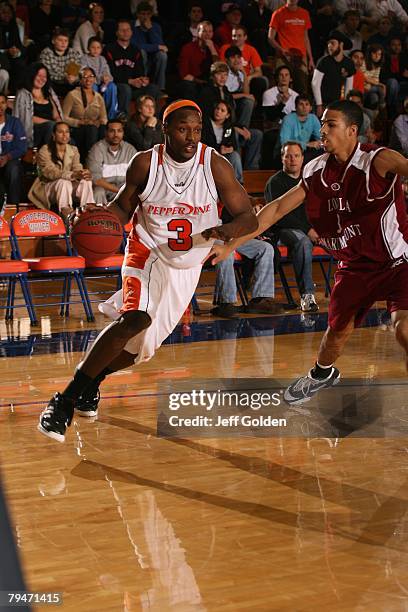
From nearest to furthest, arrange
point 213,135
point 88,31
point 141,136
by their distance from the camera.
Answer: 1. point 213,135
2. point 141,136
3. point 88,31

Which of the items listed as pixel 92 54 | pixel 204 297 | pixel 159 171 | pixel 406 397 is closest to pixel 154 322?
pixel 159 171

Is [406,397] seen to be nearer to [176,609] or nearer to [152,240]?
[152,240]

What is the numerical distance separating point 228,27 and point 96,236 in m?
7.07

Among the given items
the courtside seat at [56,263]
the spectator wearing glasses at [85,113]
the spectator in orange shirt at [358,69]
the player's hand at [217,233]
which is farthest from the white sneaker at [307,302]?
the spectator in orange shirt at [358,69]

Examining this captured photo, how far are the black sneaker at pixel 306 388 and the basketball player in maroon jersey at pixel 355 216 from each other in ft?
1.57

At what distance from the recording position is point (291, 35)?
14734mm

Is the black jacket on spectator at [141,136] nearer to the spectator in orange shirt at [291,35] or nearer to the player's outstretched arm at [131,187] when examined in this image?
the spectator in orange shirt at [291,35]

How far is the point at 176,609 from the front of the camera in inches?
117

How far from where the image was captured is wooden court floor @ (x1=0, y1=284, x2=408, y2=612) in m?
3.12

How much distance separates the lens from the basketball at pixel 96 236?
8758 millimetres

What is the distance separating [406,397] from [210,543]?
283 cm

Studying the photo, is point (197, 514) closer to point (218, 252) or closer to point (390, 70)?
point (218, 252)

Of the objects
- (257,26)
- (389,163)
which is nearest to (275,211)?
(389,163)

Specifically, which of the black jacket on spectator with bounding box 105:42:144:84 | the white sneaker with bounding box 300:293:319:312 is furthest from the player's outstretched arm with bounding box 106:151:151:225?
the black jacket on spectator with bounding box 105:42:144:84
